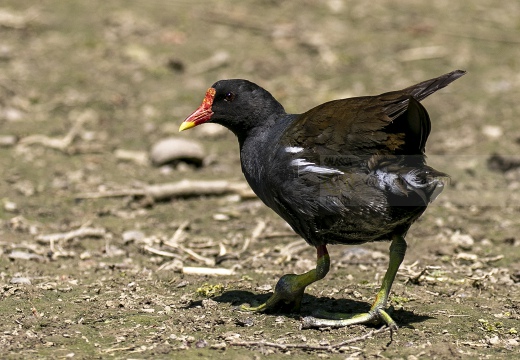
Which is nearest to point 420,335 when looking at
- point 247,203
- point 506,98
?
point 247,203

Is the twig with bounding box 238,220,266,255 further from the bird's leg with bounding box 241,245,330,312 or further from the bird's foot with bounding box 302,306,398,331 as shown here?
the bird's foot with bounding box 302,306,398,331

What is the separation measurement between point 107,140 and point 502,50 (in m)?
5.39

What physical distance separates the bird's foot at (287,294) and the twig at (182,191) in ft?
8.29

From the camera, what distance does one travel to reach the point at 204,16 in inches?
457

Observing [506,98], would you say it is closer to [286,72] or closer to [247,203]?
[286,72]

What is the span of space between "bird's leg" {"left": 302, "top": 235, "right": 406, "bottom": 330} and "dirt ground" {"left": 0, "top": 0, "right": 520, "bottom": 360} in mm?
60

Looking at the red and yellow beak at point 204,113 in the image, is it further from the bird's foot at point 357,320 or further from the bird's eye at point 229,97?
the bird's foot at point 357,320

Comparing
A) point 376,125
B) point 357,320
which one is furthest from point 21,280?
point 376,125

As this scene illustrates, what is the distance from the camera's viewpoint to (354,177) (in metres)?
4.50

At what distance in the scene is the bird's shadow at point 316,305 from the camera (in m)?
4.84

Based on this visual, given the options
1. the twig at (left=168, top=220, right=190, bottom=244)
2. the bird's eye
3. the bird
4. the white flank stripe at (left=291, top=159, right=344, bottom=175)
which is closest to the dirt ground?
the twig at (left=168, top=220, right=190, bottom=244)

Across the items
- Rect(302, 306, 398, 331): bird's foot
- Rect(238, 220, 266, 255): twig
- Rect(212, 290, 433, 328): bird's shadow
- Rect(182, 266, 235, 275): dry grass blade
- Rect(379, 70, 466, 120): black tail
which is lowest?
Rect(238, 220, 266, 255): twig

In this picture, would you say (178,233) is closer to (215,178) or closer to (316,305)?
(215,178)

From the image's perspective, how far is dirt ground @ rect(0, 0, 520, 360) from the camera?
4602mm
